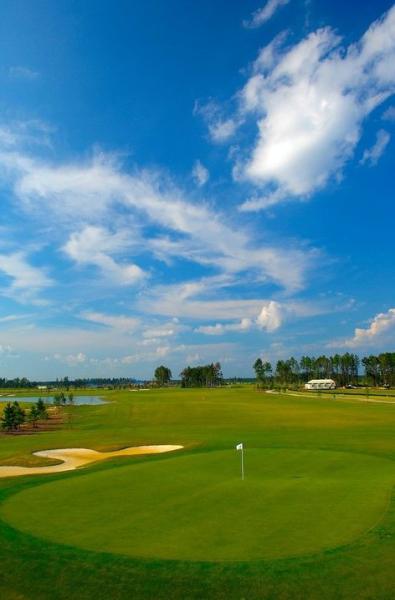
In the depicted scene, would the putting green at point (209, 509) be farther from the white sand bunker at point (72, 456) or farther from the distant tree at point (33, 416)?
the distant tree at point (33, 416)

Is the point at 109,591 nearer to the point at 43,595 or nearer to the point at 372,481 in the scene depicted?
the point at 43,595

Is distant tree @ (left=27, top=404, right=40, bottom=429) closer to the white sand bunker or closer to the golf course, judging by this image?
the white sand bunker

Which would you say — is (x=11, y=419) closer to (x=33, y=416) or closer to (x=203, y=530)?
(x=33, y=416)

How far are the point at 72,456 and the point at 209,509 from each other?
2402 centimetres

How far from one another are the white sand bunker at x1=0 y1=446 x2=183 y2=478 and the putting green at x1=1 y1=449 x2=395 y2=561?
23.1 ft

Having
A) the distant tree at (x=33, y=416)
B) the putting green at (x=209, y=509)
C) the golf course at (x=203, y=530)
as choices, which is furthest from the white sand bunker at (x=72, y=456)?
the distant tree at (x=33, y=416)

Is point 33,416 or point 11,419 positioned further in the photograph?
point 33,416

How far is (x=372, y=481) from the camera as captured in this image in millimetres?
22641

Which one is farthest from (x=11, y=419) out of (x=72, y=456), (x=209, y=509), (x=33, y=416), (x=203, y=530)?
(x=203, y=530)

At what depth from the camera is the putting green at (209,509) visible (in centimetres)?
1437

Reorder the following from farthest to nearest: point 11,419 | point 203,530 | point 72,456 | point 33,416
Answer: point 33,416 → point 11,419 → point 72,456 → point 203,530

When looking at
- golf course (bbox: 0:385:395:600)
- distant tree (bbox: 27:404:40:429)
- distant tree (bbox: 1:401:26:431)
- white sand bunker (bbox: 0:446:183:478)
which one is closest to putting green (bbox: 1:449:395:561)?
golf course (bbox: 0:385:395:600)

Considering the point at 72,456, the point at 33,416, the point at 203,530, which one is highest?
the point at 33,416

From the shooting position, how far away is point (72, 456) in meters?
38.5
